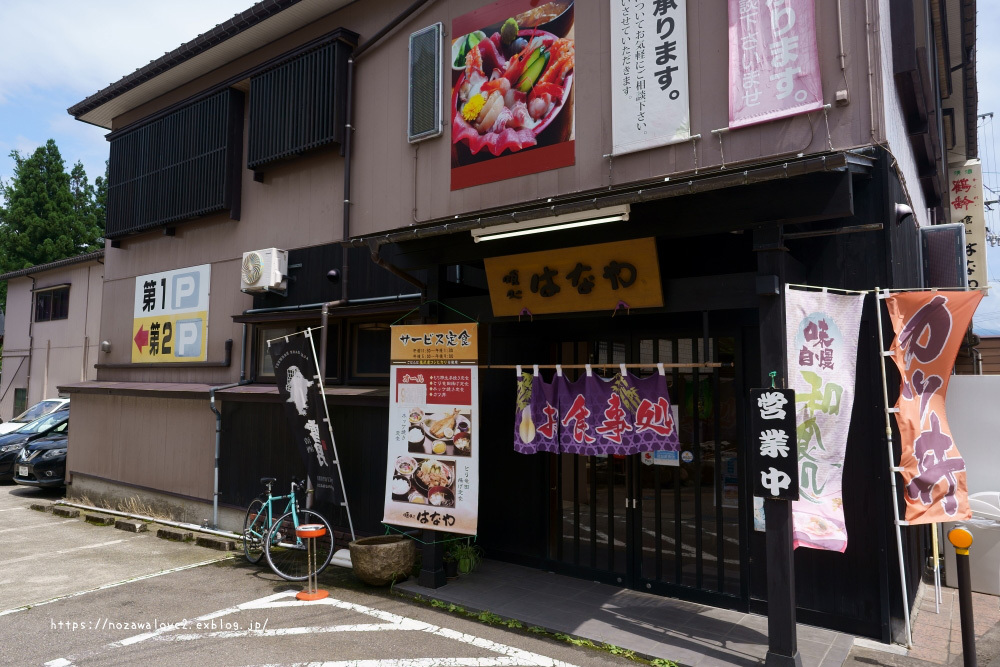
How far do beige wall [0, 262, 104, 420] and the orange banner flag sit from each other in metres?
23.4

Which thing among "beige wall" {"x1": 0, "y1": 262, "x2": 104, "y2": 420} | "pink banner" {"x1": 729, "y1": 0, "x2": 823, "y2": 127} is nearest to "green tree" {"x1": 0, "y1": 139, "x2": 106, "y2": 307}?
"beige wall" {"x1": 0, "y1": 262, "x2": 104, "y2": 420}

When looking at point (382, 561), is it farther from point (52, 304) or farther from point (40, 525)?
point (52, 304)

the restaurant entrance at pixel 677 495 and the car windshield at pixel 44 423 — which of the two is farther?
the car windshield at pixel 44 423

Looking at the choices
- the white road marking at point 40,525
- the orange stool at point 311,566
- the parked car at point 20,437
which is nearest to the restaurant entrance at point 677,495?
the orange stool at point 311,566

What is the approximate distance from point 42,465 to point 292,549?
9.42 m

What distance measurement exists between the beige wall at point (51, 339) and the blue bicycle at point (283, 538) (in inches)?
624

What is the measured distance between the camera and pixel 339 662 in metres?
6.15

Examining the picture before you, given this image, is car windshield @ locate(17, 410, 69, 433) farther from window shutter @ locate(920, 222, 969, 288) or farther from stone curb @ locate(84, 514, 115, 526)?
window shutter @ locate(920, 222, 969, 288)

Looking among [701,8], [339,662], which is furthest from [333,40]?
[339,662]

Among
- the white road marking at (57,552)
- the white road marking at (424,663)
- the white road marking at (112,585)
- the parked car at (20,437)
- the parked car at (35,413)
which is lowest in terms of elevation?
the white road marking at (57,552)

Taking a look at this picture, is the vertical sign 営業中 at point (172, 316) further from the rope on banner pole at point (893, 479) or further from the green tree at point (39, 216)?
the green tree at point (39, 216)

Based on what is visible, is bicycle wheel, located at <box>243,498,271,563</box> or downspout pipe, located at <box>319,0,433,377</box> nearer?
bicycle wheel, located at <box>243,498,271,563</box>

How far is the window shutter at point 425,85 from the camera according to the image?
33.4 ft

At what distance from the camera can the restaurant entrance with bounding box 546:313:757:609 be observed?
24.5 feet
